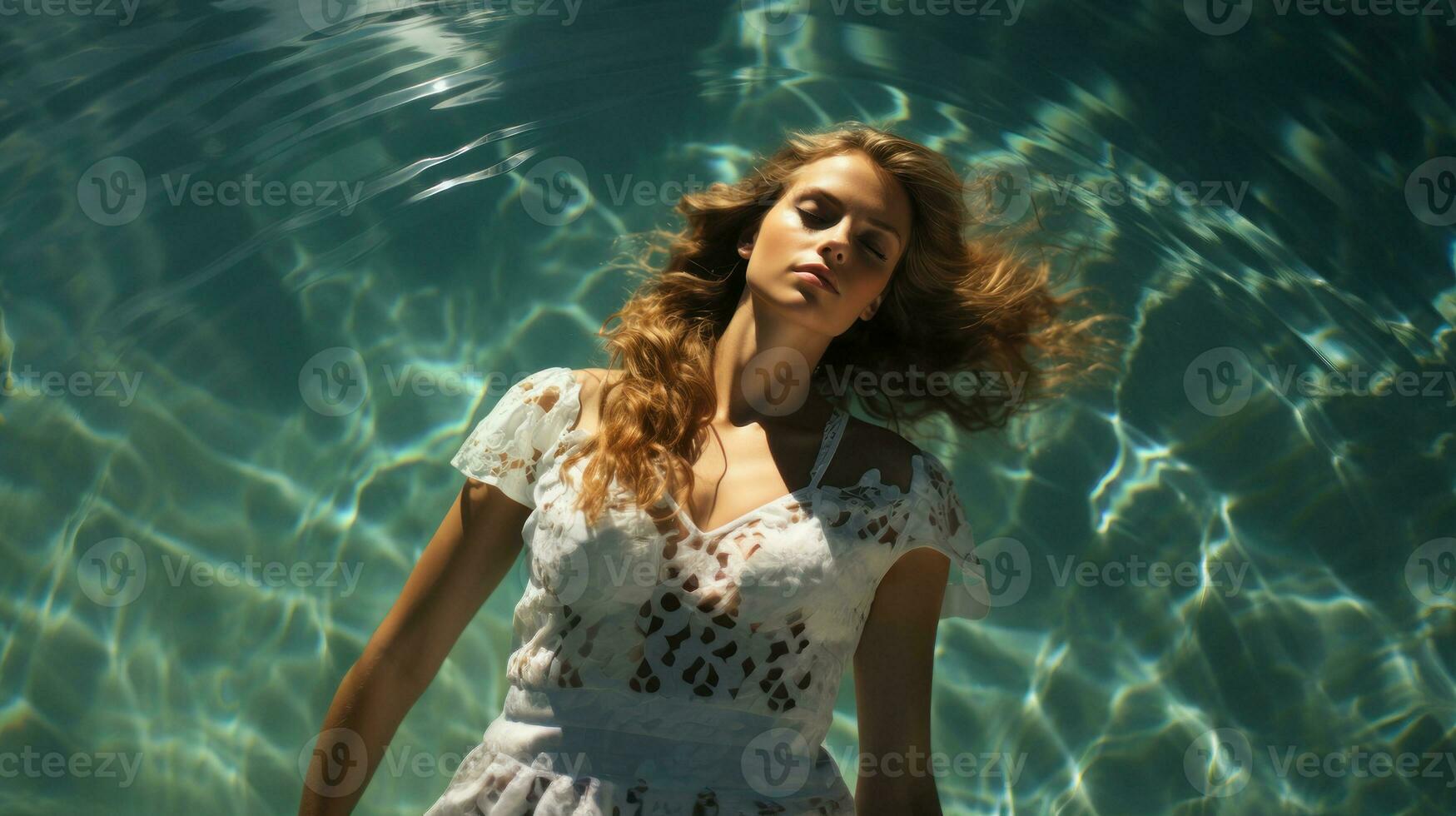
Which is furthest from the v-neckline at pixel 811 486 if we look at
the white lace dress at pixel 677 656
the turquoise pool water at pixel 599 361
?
the turquoise pool water at pixel 599 361

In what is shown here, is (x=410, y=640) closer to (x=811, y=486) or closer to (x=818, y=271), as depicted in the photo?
(x=811, y=486)

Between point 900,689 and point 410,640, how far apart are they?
0.94 meters

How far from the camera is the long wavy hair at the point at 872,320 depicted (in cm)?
214

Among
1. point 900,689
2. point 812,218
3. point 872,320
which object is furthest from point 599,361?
point 900,689

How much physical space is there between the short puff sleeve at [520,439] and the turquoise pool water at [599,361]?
2.88 feet

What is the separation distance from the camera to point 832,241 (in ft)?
6.95

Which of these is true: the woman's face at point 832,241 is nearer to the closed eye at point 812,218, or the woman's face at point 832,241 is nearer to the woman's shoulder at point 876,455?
the closed eye at point 812,218

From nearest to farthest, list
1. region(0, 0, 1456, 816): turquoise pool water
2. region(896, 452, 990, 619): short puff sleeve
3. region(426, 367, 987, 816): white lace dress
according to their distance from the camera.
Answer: region(426, 367, 987, 816): white lace dress, region(896, 452, 990, 619): short puff sleeve, region(0, 0, 1456, 816): turquoise pool water

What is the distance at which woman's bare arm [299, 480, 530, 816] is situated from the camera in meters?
2.13

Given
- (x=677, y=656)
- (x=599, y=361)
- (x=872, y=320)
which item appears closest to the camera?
(x=677, y=656)

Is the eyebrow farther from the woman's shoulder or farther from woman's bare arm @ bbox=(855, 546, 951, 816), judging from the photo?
woman's bare arm @ bbox=(855, 546, 951, 816)

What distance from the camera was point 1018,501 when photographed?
3.01 m

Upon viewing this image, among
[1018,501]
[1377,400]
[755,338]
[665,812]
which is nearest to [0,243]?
[755,338]

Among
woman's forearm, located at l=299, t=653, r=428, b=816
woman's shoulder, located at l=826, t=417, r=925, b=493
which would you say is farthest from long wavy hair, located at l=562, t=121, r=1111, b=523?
woman's forearm, located at l=299, t=653, r=428, b=816
